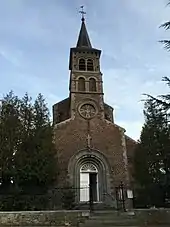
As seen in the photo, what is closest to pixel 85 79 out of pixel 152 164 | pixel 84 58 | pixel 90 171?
pixel 84 58

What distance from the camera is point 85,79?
27047 mm

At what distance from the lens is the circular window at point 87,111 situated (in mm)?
25366

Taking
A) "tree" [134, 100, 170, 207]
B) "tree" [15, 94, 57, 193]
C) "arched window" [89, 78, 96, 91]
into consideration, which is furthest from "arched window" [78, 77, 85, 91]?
"tree" [15, 94, 57, 193]

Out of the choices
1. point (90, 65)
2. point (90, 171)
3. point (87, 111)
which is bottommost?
point (90, 171)

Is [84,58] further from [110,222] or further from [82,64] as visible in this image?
[110,222]

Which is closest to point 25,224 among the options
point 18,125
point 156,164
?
point 18,125

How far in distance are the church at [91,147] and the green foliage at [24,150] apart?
13.4 feet

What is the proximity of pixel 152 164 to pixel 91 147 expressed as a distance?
5.35 m

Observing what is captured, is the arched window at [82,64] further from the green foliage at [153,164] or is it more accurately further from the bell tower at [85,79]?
the green foliage at [153,164]

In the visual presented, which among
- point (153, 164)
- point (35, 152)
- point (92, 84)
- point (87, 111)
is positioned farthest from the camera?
point (92, 84)

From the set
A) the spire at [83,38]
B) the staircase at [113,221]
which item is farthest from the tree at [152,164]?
the spire at [83,38]

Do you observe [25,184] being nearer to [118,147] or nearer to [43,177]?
[43,177]

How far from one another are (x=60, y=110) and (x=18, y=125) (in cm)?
1340

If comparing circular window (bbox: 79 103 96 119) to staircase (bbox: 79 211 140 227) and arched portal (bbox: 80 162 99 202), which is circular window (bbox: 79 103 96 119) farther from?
staircase (bbox: 79 211 140 227)
